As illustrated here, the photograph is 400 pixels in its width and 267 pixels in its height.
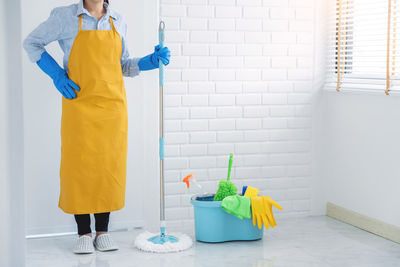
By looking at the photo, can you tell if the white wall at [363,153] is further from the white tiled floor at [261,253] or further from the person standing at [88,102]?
the person standing at [88,102]

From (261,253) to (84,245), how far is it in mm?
960

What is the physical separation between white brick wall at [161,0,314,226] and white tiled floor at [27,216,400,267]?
48 centimetres

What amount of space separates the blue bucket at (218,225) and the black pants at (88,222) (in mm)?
514

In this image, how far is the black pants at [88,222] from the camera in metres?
3.17

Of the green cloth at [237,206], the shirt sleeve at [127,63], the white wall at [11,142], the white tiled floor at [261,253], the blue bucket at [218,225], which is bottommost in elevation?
the white tiled floor at [261,253]

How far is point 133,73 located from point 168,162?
2.22 ft

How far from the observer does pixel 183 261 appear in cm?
292

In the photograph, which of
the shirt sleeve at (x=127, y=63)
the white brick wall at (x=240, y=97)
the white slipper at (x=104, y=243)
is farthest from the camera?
the white brick wall at (x=240, y=97)

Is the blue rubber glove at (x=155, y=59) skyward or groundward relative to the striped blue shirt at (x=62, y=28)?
groundward

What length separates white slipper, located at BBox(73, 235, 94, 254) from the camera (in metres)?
3.07

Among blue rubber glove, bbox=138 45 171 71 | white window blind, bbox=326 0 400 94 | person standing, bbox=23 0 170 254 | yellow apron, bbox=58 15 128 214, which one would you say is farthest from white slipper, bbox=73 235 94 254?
white window blind, bbox=326 0 400 94

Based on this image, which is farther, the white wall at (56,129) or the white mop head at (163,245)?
the white wall at (56,129)

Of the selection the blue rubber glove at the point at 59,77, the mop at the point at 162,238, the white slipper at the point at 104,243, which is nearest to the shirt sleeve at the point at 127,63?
the mop at the point at 162,238

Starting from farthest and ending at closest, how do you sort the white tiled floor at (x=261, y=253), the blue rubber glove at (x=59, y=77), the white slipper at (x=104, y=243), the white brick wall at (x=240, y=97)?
the white brick wall at (x=240, y=97)
the white slipper at (x=104, y=243)
the blue rubber glove at (x=59, y=77)
the white tiled floor at (x=261, y=253)
